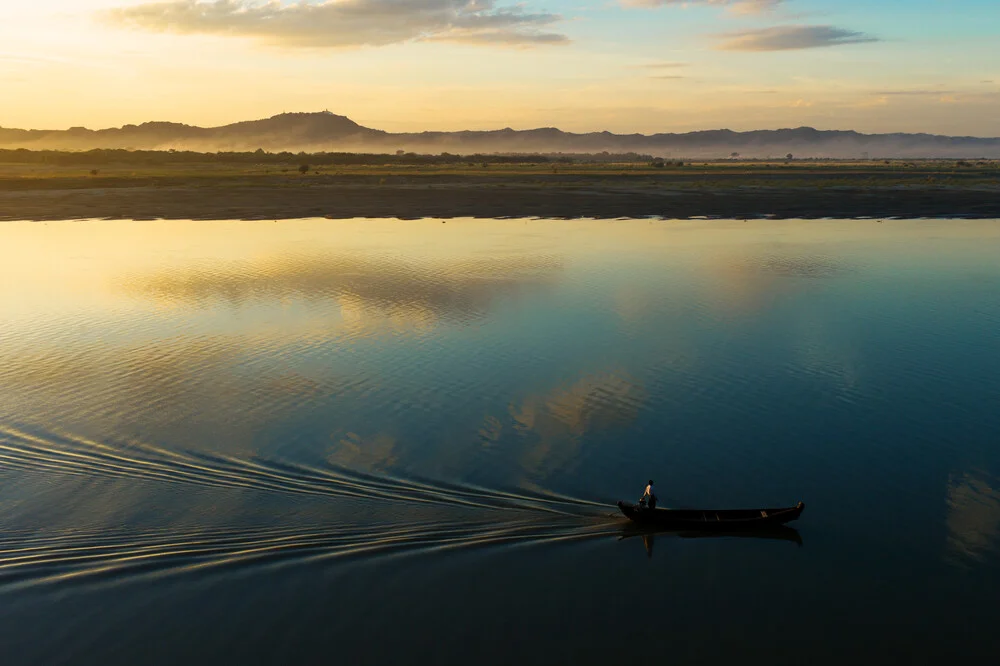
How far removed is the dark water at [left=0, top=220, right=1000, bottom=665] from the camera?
16828 mm

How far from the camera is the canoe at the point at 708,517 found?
20.1m

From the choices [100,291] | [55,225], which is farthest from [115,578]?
[55,225]

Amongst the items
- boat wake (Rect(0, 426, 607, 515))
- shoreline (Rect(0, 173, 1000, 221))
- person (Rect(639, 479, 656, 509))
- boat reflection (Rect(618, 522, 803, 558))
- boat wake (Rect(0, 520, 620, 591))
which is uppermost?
shoreline (Rect(0, 173, 1000, 221))

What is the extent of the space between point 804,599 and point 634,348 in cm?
1979

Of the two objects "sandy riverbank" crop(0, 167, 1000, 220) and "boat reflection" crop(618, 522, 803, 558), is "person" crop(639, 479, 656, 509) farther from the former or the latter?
"sandy riverbank" crop(0, 167, 1000, 220)

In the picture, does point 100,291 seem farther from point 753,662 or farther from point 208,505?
point 753,662

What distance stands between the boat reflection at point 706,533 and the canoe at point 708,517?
158 millimetres

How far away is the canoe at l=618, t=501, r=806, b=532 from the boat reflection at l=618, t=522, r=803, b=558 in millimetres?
158

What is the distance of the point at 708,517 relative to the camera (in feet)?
66.4

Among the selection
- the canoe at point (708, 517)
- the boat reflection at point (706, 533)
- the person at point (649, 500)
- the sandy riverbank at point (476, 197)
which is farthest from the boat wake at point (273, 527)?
the sandy riverbank at point (476, 197)

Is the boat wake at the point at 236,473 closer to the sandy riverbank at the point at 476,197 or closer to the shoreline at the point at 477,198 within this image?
the shoreline at the point at 477,198

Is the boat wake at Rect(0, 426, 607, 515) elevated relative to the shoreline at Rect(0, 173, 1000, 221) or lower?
lower

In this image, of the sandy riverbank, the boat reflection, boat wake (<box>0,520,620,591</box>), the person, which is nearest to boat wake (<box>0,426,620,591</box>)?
boat wake (<box>0,520,620,591</box>)

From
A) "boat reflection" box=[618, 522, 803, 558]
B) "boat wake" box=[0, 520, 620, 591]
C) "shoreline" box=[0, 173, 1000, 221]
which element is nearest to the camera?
"boat wake" box=[0, 520, 620, 591]
